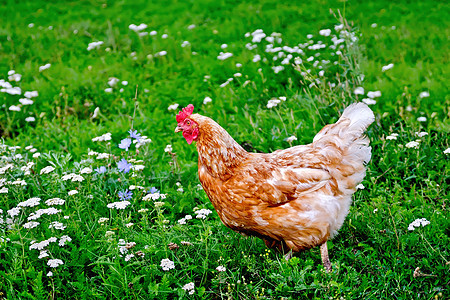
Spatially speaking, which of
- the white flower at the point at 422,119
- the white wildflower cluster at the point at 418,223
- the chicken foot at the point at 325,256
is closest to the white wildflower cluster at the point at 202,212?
the chicken foot at the point at 325,256

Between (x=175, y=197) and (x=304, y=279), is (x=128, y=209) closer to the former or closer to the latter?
(x=175, y=197)

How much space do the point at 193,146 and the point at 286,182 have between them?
2221 mm

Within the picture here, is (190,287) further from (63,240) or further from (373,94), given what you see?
(373,94)

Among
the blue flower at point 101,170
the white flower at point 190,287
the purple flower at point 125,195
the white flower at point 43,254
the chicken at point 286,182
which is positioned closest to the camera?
the white flower at point 190,287

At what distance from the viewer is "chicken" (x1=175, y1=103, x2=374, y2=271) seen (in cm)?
317

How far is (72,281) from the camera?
328 cm

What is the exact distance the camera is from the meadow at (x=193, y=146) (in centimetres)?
317

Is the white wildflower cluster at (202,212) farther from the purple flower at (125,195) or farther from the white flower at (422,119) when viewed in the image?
the white flower at (422,119)

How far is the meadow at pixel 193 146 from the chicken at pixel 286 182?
0.23m

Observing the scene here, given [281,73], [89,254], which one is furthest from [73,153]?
[281,73]

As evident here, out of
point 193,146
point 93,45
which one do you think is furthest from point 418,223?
point 93,45

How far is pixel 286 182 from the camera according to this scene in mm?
3213

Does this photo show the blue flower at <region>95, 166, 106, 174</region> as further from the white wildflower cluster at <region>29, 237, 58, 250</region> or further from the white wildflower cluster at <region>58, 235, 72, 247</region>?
the white wildflower cluster at <region>29, 237, 58, 250</region>

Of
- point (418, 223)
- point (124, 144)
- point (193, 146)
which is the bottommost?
point (193, 146)
